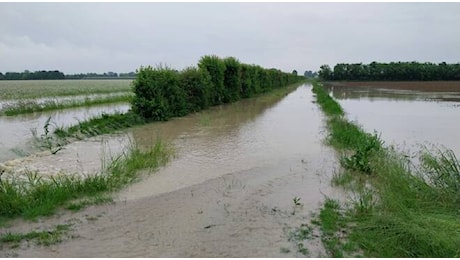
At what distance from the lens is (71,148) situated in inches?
377

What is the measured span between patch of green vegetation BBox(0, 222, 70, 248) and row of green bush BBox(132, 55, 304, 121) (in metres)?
10.4

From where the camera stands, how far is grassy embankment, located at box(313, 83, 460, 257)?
388 centimetres

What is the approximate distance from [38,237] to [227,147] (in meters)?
6.30

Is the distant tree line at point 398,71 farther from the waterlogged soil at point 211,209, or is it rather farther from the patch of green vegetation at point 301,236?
the patch of green vegetation at point 301,236

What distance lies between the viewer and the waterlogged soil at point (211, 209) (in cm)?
408

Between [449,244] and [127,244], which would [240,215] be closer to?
[127,244]

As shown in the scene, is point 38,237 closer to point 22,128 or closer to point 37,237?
point 37,237

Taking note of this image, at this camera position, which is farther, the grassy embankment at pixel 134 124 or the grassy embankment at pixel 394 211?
the grassy embankment at pixel 134 124

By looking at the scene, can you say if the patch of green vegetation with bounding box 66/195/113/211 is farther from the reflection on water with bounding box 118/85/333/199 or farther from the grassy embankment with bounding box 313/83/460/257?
the grassy embankment with bounding box 313/83/460/257

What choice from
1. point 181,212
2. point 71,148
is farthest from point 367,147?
point 71,148

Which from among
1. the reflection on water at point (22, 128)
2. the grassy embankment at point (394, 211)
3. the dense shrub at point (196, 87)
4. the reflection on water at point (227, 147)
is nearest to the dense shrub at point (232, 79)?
the dense shrub at point (196, 87)

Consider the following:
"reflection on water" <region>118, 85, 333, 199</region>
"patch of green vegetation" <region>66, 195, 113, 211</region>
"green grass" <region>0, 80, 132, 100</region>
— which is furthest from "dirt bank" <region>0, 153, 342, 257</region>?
"green grass" <region>0, 80, 132, 100</region>

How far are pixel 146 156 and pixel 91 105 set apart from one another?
1582 cm

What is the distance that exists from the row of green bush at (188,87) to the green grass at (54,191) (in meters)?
7.77
